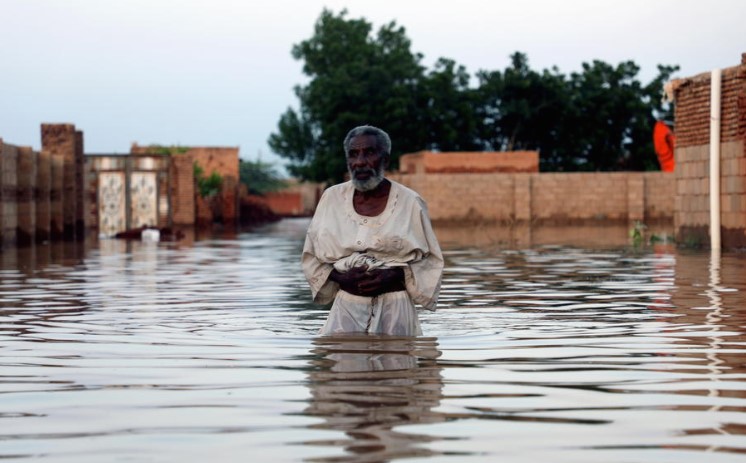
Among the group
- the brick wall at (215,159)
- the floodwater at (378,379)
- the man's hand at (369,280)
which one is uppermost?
the brick wall at (215,159)

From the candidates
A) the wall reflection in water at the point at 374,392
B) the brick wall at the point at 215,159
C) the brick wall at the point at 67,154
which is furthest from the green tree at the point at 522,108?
the wall reflection in water at the point at 374,392

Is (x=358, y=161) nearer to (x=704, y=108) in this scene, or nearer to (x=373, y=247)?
(x=373, y=247)

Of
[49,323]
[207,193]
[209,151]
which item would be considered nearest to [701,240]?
[49,323]

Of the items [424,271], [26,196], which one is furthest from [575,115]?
[424,271]

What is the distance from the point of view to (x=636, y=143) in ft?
212

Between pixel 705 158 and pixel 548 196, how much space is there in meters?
23.7

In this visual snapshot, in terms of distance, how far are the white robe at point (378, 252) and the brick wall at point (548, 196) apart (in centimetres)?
3913

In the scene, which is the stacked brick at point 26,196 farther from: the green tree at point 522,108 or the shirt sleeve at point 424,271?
the green tree at point 522,108

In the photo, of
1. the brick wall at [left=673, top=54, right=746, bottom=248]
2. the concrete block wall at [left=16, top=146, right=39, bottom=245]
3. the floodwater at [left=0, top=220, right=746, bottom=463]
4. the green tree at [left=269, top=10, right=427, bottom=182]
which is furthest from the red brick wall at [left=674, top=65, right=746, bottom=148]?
the green tree at [left=269, top=10, right=427, bottom=182]

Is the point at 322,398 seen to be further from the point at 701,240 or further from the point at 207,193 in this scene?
the point at 207,193

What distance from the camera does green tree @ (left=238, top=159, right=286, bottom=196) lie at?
95562mm

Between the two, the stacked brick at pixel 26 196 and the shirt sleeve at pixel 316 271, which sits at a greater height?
the stacked brick at pixel 26 196

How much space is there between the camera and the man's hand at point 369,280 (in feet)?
25.3

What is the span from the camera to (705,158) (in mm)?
23750
